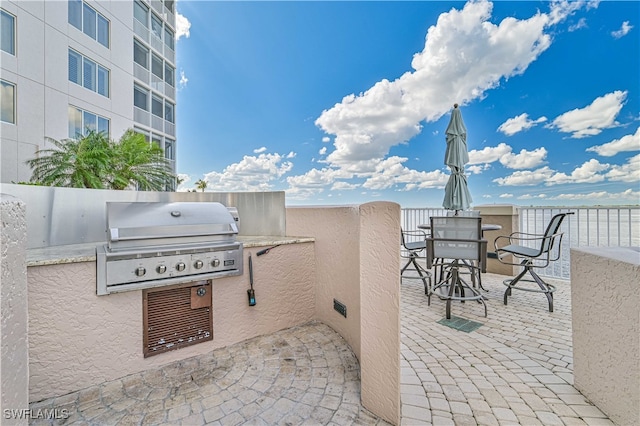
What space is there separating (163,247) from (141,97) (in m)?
16.5

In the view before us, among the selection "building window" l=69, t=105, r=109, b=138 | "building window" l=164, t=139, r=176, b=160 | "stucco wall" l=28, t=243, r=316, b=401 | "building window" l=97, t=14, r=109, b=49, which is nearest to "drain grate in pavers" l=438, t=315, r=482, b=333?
"stucco wall" l=28, t=243, r=316, b=401

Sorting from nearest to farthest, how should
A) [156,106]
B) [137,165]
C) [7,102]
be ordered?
[7,102]
[137,165]
[156,106]

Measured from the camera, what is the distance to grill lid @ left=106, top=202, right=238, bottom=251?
2238 millimetres

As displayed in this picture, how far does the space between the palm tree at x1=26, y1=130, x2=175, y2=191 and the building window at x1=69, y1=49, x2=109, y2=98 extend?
3329 mm

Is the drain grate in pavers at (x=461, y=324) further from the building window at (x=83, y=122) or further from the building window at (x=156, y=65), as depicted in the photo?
the building window at (x=156, y=65)

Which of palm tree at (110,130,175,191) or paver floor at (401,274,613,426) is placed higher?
palm tree at (110,130,175,191)

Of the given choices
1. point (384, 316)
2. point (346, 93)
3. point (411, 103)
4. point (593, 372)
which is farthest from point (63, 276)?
point (346, 93)

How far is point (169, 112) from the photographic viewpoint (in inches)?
672

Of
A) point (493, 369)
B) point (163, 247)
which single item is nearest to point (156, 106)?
point (163, 247)

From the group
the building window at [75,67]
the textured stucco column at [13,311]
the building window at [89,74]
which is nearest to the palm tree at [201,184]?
the building window at [89,74]

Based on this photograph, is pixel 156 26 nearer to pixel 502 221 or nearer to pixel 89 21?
pixel 89 21

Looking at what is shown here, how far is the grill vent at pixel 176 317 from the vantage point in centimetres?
231

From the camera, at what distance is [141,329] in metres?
2.27

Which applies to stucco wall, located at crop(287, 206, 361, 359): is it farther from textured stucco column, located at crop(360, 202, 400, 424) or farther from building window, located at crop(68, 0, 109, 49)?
building window, located at crop(68, 0, 109, 49)
